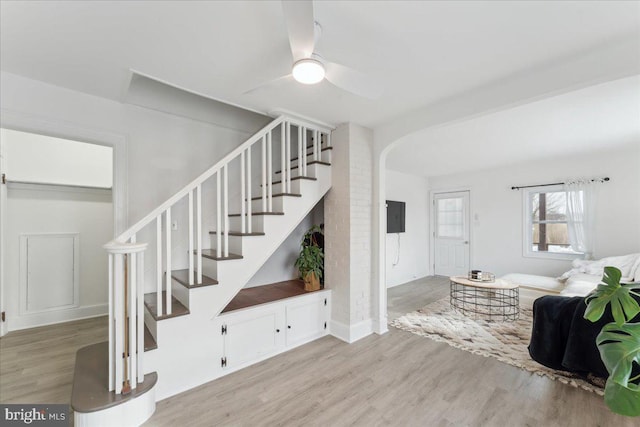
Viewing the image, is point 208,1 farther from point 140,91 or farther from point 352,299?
point 352,299

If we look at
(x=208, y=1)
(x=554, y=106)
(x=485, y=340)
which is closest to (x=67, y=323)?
(x=208, y=1)

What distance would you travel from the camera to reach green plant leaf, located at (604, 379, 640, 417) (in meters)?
1.16

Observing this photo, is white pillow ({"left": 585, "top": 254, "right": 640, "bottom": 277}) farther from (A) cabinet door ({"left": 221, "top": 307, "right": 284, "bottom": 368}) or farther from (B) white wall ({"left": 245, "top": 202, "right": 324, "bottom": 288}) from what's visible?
(A) cabinet door ({"left": 221, "top": 307, "right": 284, "bottom": 368})

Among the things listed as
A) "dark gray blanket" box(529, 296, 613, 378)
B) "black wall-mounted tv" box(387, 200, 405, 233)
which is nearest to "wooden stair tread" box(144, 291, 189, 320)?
"dark gray blanket" box(529, 296, 613, 378)

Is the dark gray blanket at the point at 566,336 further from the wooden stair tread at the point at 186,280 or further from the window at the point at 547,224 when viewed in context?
the window at the point at 547,224

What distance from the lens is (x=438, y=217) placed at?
267 inches

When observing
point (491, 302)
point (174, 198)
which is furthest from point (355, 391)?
point (491, 302)

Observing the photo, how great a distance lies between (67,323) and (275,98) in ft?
12.6

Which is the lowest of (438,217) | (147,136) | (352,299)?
(352,299)

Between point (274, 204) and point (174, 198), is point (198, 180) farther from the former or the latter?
point (274, 204)

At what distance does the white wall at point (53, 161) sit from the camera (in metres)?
3.43

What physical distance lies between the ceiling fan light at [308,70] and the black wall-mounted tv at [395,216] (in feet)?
13.8

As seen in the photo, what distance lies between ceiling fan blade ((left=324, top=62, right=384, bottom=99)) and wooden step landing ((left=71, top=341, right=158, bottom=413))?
Answer: 2403 millimetres

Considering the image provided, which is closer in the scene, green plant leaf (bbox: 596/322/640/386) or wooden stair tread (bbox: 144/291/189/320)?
green plant leaf (bbox: 596/322/640/386)
